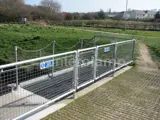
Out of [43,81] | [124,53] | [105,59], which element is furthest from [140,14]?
[43,81]

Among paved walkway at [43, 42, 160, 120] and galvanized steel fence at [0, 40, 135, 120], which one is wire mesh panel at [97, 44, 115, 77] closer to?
galvanized steel fence at [0, 40, 135, 120]

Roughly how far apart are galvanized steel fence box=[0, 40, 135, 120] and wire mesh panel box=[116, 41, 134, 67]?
1.03 metres

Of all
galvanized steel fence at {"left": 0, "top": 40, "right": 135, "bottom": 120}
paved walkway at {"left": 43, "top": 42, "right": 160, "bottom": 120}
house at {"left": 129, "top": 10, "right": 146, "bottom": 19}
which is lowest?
paved walkway at {"left": 43, "top": 42, "right": 160, "bottom": 120}

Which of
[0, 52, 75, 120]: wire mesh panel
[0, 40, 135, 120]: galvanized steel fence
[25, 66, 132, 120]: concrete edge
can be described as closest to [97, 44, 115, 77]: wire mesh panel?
[0, 40, 135, 120]: galvanized steel fence

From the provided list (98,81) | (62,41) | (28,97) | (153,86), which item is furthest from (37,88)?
(62,41)

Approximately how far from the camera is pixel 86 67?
584 centimetres

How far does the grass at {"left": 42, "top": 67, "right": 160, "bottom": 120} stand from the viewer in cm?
405

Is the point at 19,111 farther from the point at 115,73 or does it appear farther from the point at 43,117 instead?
the point at 115,73

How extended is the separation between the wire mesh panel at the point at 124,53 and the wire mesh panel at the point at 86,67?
180cm

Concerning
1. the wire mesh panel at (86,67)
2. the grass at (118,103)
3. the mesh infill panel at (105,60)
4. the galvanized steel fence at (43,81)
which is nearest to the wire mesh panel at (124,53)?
the mesh infill panel at (105,60)

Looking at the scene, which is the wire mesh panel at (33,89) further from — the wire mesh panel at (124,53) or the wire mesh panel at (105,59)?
the wire mesh panel at (124,53)

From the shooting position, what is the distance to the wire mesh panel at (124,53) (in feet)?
24.1

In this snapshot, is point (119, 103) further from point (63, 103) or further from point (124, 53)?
point (124, 53)

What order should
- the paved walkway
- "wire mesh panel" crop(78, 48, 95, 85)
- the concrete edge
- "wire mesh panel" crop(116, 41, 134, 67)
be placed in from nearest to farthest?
1. the concrete edge
2. the paved walkway
3. "wire mesh panel" crop(78, 48, 95, 85)
4. "wire mesh panel" crop(116, 41, 134, 67)
